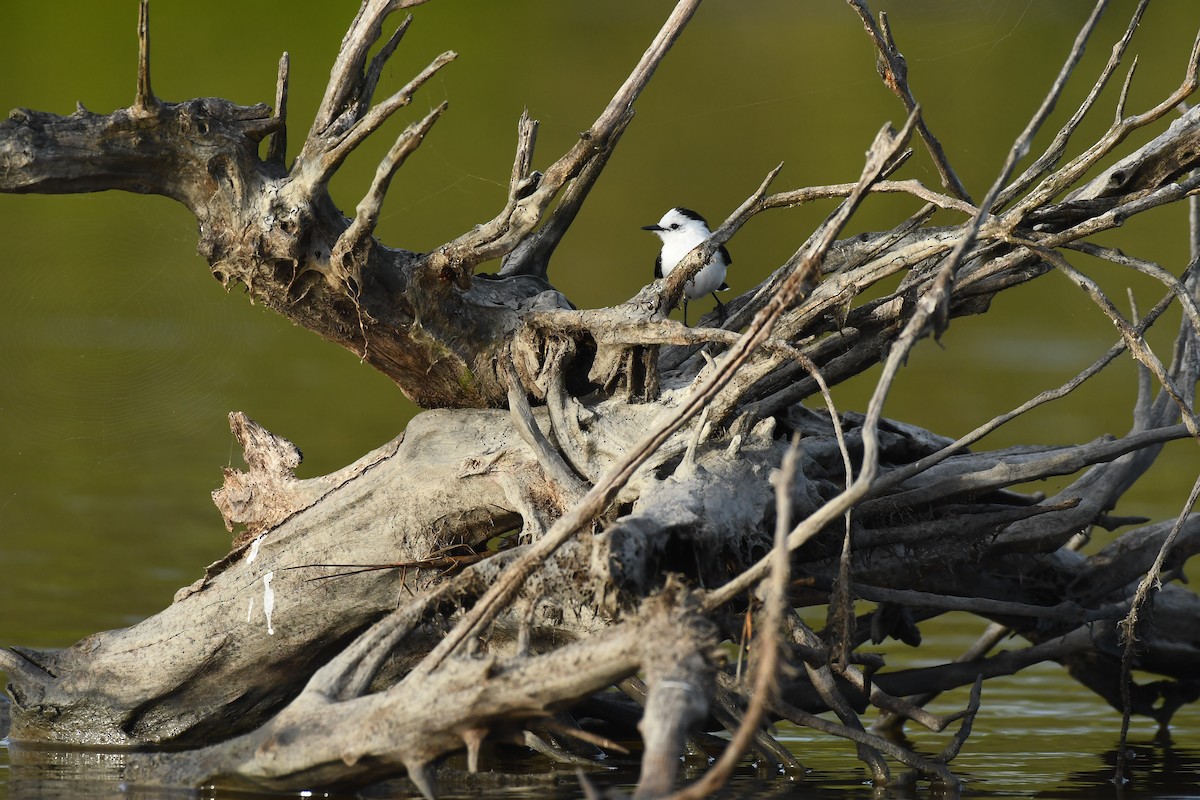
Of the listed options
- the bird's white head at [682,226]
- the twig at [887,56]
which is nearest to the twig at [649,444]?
the twig at [887,56]

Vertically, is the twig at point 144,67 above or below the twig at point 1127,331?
above

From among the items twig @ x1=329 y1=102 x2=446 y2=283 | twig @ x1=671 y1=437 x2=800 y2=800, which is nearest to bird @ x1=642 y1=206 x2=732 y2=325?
twig @ x1=329 y1=102 x2=446 y2=283

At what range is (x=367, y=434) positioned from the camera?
11.5 m

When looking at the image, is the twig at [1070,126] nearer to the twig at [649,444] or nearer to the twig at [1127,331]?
the twig at [1127,331]

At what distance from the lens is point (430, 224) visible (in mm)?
16750

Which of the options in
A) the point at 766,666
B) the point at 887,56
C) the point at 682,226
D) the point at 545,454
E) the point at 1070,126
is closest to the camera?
the point at 766,666

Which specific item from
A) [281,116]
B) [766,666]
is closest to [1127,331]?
[766,666]

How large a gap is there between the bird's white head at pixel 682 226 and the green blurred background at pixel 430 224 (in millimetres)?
1319

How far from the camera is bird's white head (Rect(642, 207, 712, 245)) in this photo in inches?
233

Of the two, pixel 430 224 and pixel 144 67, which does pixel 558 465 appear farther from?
pixel 430 224

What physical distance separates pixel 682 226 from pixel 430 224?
36.3 feet

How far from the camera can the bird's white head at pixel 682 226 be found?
5914mm

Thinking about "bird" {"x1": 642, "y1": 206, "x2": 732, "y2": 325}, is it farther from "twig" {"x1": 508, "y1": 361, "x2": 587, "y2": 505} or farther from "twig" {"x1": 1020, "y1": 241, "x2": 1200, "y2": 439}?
"twig" {"x1": 1020, "y1": 241, "x2": 1200, "y2": 439}

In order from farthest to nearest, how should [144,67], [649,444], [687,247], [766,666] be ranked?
1. [687,247]
2. [144,67]
3. [649,444]
4. [766,666]
